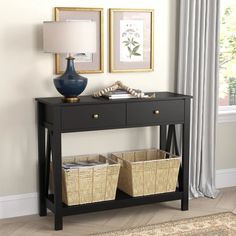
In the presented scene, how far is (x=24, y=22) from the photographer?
3881 mm

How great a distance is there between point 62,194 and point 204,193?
1.36 meters

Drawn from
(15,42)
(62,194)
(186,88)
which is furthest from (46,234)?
(186,88)

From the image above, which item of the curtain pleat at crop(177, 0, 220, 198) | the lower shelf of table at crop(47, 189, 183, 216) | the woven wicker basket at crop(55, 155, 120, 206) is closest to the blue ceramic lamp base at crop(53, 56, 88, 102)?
the woven wicker basket at crop(55, 155, 120, 206)

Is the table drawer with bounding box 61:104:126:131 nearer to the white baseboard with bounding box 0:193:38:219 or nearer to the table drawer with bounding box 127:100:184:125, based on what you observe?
the table drawer with bounding box 127:100:184:125

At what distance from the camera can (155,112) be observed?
156 inches

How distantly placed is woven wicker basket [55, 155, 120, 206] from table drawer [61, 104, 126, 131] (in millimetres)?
303

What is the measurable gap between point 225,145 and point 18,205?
6.42 ft

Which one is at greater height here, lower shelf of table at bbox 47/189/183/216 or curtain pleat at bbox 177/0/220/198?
curtain pleat at bbox 177/0/220/198

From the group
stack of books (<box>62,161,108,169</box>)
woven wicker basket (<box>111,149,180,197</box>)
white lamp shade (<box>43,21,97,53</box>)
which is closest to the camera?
white lamp shade (<box>43,21,97,53</box>)

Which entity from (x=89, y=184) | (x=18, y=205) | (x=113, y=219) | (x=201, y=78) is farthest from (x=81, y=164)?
(x=201, y=78)

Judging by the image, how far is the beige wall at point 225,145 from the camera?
4.82m

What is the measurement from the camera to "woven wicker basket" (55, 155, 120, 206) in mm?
3758

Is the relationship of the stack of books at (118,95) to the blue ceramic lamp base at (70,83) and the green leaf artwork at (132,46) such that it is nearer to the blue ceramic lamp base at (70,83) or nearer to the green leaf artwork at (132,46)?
the blue ceramic lamp base at (70,83)

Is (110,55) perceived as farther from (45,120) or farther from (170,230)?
(170,230)
